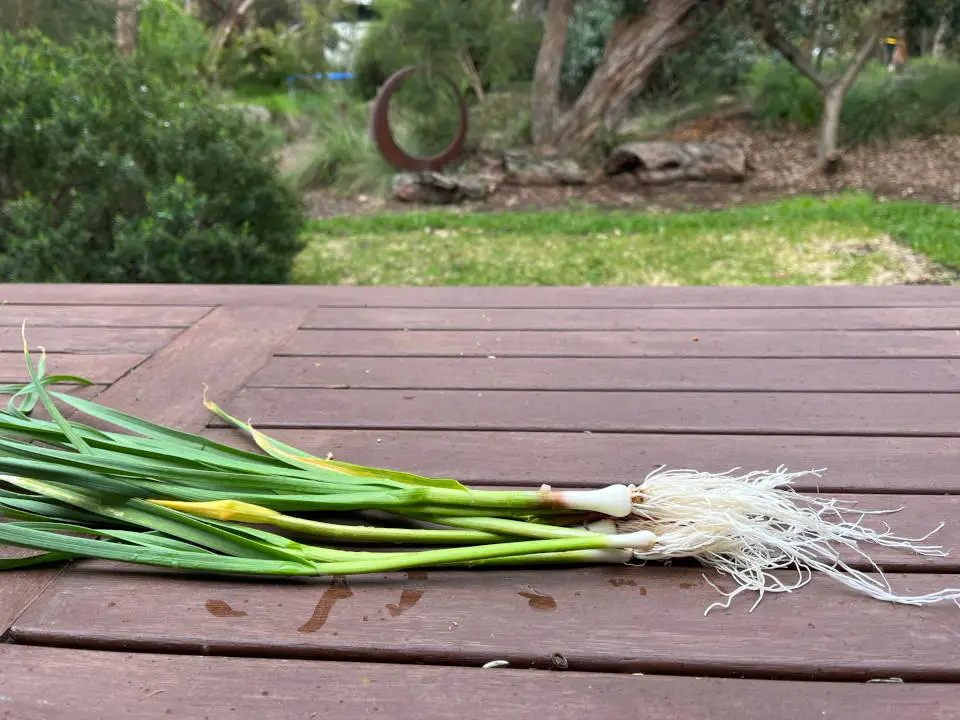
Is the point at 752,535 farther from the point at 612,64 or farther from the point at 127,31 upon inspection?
the point at 127,31

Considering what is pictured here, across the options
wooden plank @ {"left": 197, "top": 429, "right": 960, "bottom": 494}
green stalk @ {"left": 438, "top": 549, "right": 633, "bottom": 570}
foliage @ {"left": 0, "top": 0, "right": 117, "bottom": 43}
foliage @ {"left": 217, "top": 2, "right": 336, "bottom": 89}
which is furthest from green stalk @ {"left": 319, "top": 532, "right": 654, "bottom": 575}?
foliage @ {"left": 217, "top": 2, "right": 336, "bottom": 89}

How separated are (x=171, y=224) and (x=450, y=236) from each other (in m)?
2.73

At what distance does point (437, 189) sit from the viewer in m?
7.59

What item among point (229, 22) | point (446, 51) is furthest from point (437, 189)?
point (229, 22)

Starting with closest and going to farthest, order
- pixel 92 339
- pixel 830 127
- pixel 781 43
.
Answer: pixel 92 339 < pixel 830 127 < pixel 781 43

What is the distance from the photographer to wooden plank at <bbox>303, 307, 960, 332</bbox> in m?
1.69

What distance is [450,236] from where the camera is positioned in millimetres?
6047

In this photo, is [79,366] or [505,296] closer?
[79,366]

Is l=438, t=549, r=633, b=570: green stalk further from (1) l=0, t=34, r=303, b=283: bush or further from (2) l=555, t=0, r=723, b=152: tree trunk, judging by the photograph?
(2) l=555, t=0, r=723, b=152: tree trunk

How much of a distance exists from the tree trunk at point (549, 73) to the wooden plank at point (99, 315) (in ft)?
24.3

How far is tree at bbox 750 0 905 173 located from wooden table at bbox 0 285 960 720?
6764 millimetres

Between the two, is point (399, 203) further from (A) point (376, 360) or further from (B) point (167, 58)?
(A) point (376, 360)

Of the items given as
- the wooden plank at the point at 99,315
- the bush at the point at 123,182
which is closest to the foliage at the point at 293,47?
the bush at the point at 123,182

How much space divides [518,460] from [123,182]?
3331mm
